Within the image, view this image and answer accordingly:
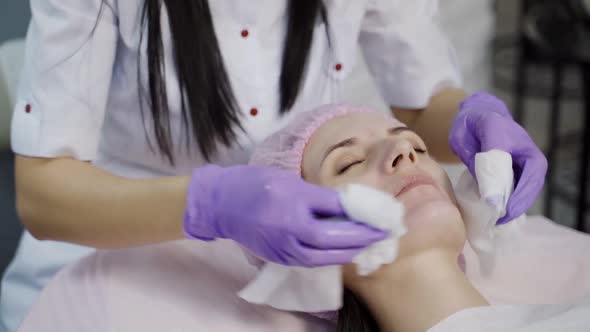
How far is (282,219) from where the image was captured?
0.81 meters

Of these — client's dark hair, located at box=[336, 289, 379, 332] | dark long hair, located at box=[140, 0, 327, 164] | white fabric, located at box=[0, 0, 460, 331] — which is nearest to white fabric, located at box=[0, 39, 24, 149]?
white fabric, located at box=[0, 0, 460, 331]

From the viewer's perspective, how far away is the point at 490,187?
3.21ft

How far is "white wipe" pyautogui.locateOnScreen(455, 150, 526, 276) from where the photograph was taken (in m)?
0.98

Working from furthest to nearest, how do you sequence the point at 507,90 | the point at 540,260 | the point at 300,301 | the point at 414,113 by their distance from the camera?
1. the point at 507,90
2. the point at 414,113
3. the point at 540,260
4. the point at 300,301

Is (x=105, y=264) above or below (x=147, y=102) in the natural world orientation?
below

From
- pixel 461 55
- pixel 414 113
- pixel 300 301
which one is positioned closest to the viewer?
pixel 300 301

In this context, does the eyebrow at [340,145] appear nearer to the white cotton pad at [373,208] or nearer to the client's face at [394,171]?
the client's face at [394,171]

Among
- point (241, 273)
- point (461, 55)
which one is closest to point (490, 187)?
point (241, 273)

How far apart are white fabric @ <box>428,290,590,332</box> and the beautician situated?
0.43ft

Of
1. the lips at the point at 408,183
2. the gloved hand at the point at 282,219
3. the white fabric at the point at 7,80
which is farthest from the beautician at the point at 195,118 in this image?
the white fabric at the point at 7,80


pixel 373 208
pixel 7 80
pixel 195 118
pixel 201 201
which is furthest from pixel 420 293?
pixel 7 80

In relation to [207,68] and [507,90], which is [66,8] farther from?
[507,90]

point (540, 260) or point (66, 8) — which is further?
point (540, 260)

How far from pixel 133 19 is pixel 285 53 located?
0.25 metres
